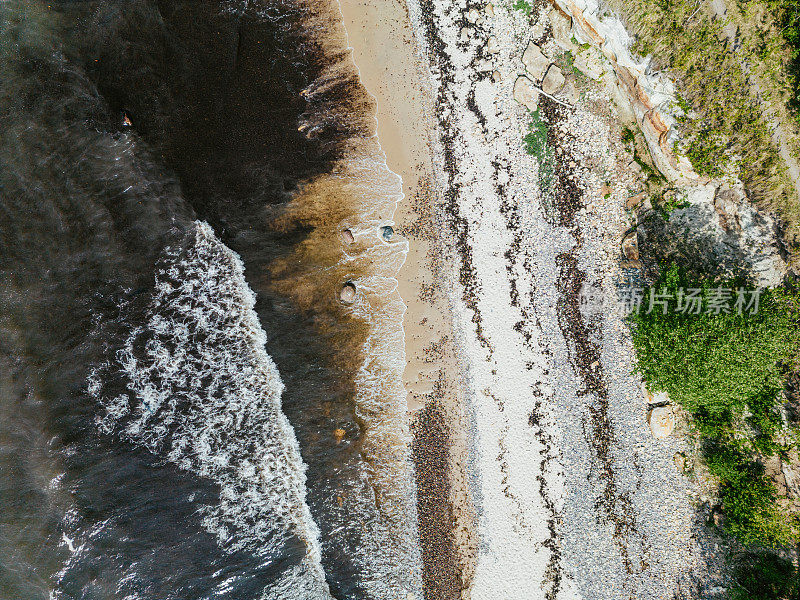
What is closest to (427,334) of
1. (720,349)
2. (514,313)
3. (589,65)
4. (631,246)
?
(514,313)

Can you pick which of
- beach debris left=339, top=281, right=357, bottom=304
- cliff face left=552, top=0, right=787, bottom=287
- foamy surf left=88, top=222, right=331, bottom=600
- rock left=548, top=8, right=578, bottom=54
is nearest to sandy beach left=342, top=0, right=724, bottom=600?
rock left=548, top=8, right=578, bottom=54

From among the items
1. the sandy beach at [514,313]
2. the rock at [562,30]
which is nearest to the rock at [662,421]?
the sandy beach at [514,313]

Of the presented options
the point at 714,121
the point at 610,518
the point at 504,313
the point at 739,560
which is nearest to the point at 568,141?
the point at 714,121

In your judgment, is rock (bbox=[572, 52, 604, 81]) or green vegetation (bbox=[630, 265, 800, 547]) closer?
green vegetation (bbox=[630, 265, 800, 547])

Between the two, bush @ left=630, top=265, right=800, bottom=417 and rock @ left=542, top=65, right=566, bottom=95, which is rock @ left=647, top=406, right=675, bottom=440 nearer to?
bush @ left=630, top=265, right=800, bottom=417

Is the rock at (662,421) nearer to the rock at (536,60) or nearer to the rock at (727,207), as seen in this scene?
the rock at (727,207)

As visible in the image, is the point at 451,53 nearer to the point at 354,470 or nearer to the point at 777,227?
the point at 777,227
